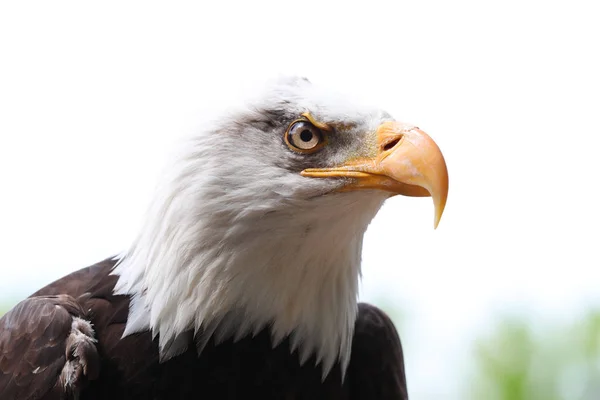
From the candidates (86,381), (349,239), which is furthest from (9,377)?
(349,239)

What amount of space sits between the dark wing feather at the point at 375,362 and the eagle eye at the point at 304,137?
112 cm

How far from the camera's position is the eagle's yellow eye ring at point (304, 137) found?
9.18 ft

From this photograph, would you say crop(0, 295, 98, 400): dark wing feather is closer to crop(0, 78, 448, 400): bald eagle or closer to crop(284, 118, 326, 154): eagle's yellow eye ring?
crop(0, 78, 448, 400): bald eagle

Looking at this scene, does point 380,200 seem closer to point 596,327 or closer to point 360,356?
point 360,356

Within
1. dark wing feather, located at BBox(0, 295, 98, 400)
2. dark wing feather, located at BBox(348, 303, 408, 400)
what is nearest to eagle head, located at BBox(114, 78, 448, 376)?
dark wing feather, located at BBox(0, 295, 98, 400)

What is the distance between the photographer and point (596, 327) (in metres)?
8.12

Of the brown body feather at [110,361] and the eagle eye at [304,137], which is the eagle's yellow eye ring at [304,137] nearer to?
the eagle eye at [304,137]

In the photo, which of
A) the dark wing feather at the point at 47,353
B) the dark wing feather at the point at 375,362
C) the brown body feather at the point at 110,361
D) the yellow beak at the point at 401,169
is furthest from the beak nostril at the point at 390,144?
the dark wing feather at the point at 47,353

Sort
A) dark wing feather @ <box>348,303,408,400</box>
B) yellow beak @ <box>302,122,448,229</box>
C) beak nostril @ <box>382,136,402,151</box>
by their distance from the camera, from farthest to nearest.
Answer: dark wing feather @ <box>348,303,408,400</box> → beak nostril @ <box>382,136,402,151</box> → yellow beak @ <box>302,122,448,229</box>

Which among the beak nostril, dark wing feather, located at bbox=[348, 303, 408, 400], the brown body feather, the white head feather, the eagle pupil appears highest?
the eagle pupil

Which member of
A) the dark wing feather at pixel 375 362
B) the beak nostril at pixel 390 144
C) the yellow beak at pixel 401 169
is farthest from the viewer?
the dark wing feather at pixel 375 362

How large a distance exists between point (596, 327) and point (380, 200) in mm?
6161

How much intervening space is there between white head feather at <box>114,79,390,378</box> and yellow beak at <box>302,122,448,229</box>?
5 cm

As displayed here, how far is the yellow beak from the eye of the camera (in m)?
2.58
